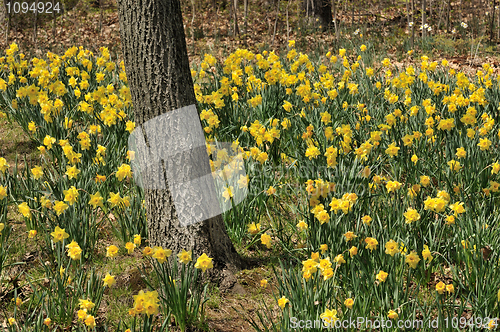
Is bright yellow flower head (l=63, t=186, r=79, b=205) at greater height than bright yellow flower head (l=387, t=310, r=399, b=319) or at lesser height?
greater

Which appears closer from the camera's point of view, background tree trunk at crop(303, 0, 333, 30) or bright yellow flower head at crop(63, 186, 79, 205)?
bright yellow flower head at crop(63, 186, 79, 205)

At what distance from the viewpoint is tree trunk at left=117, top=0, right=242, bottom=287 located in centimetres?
264

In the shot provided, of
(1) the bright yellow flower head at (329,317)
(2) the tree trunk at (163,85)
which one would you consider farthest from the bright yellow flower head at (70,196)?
(1) the bright yellow flower head at (329,317)

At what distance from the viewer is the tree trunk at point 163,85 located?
104 inches

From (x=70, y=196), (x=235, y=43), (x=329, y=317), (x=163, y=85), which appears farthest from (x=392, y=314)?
(x=235, y=43)

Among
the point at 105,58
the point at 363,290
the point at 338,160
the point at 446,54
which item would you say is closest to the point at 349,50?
the point at 446,54

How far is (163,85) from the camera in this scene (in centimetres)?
268

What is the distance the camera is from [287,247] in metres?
2.93

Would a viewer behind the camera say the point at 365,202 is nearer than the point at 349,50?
Yes

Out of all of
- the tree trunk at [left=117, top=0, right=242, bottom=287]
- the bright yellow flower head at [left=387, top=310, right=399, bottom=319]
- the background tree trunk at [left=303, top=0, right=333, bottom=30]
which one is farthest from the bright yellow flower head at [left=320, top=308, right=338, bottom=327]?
the background tree trunk at [left=303, top=0, right=333, bottom=30]

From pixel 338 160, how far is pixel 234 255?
1.00 metres

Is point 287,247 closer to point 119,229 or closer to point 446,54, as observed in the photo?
point 119,229

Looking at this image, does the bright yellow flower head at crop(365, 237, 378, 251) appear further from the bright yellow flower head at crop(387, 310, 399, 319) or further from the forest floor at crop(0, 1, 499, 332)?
the forest floor at crop(0, 1, 499, 332)

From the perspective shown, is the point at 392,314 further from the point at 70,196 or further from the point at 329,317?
the point at 70,196
